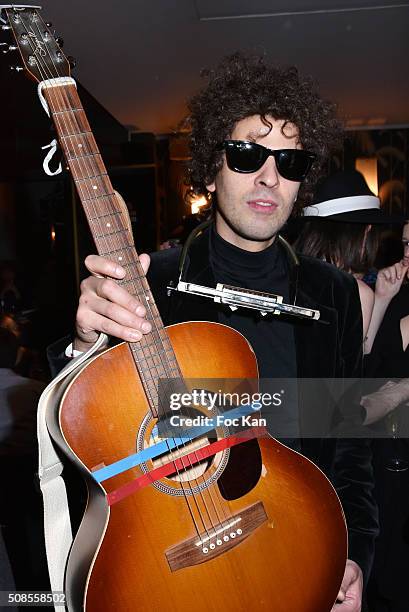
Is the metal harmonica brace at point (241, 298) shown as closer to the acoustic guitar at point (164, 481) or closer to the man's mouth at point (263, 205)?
the acoustic guitar at point (164, 481)

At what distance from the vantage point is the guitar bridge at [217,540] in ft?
4.25

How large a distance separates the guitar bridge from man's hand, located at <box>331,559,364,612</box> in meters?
0.40

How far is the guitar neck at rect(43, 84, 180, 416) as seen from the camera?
4.45 ft

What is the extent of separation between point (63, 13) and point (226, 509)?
6045 millimetres

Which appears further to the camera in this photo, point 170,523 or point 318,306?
point 318,306

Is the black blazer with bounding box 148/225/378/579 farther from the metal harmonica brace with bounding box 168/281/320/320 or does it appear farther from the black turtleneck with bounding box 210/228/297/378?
the metal harmonica brace with bounding box 168/281/320/320

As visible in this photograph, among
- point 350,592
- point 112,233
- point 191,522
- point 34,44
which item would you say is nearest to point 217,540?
point 191,522

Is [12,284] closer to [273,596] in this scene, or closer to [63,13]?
[63,13]

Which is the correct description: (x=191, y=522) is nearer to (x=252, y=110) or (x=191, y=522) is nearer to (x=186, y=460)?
(x=186, y=460)

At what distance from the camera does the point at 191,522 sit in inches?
51.9

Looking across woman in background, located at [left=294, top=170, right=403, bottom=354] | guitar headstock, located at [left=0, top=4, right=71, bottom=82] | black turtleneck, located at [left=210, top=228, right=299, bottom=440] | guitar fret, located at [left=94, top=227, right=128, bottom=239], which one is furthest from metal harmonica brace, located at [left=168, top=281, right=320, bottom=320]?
woman in background, located at [left=294, top=170, right=403, bottom=354]

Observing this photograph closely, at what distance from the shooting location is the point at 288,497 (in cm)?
143

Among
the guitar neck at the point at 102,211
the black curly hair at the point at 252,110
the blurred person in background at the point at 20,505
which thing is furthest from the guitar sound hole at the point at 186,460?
the blurred person in background at the point at 20,505

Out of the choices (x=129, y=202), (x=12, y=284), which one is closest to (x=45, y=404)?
(x=12, y=284)
